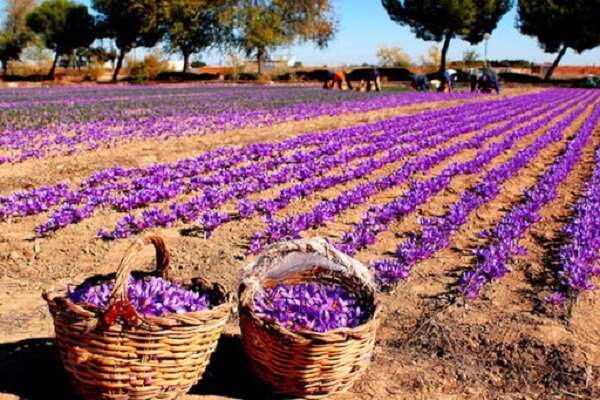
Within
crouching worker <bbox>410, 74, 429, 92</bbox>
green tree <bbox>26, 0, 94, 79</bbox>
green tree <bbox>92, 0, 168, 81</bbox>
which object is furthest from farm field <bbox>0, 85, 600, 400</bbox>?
green tree <bbox>26, 0, 94, 79</bbox>

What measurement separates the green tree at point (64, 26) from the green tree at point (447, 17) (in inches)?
1327

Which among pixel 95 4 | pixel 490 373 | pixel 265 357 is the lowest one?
pixel 490 373

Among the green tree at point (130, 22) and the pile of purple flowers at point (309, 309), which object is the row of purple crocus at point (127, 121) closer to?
the pile of purple flowers at point (309, 309)

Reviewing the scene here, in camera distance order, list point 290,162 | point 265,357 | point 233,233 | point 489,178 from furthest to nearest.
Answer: point 290,162 < point 489,178 < point 233,233 < point 265,357

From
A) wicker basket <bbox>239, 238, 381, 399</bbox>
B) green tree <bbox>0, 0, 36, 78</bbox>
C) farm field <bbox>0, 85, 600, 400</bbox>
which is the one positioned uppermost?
green tree <bbox>0, 0, 36, 78</bbox>

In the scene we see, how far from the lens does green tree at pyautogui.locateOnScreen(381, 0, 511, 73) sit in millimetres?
63688

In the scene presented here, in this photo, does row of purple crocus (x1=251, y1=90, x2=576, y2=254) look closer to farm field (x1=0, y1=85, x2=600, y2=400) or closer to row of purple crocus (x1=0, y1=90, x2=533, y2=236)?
farm field (x1=0, y1=85, x2=600, y2=400)

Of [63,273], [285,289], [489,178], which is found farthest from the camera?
[489,178]

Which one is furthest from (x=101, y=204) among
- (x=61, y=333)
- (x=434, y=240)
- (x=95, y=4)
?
(x=95, y=4)

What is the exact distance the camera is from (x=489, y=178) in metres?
9.70

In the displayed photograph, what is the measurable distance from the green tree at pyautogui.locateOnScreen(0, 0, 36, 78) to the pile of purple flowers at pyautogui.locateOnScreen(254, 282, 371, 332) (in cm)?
7782

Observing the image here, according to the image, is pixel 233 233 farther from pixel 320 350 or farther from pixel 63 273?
pixel 320 350

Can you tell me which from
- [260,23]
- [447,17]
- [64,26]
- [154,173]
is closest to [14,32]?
[64,26]

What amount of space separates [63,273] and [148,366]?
2.94 m
